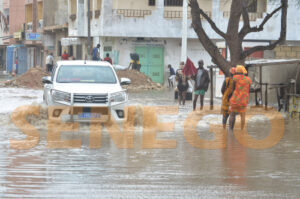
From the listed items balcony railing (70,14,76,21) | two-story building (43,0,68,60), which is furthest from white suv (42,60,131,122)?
two-story building (43,0,68,60)

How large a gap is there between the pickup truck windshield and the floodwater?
1.45 m

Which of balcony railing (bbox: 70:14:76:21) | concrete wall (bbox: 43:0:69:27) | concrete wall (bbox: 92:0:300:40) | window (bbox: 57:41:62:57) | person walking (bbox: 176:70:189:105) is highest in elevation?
concrete wall (bbox: 43:0:69:27)

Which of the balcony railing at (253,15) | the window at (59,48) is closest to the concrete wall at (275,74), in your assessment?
the balcony railing at (253,15)

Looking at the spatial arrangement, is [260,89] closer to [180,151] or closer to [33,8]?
[180,151]

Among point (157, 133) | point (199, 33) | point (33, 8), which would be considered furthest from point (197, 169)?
point (33, 8)

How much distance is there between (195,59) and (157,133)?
32.3m

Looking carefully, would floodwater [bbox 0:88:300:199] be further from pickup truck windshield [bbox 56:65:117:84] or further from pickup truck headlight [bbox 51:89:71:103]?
pickup truck windshield [bbox 56:65:117:84]

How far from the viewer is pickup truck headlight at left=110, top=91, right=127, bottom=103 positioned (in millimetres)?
15568

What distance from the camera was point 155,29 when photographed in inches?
1768

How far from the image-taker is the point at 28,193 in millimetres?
7852

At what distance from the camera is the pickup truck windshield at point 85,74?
16.5 metres

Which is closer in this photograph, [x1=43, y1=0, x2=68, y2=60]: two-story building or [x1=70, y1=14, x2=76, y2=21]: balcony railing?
[x1=70, y1=14, x2=76, y2=21]: balcony railing

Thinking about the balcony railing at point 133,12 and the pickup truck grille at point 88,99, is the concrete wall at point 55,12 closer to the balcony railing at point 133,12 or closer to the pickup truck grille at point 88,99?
the balcony railing at point 133,12

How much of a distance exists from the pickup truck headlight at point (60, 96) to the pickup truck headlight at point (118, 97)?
3.08 feet
